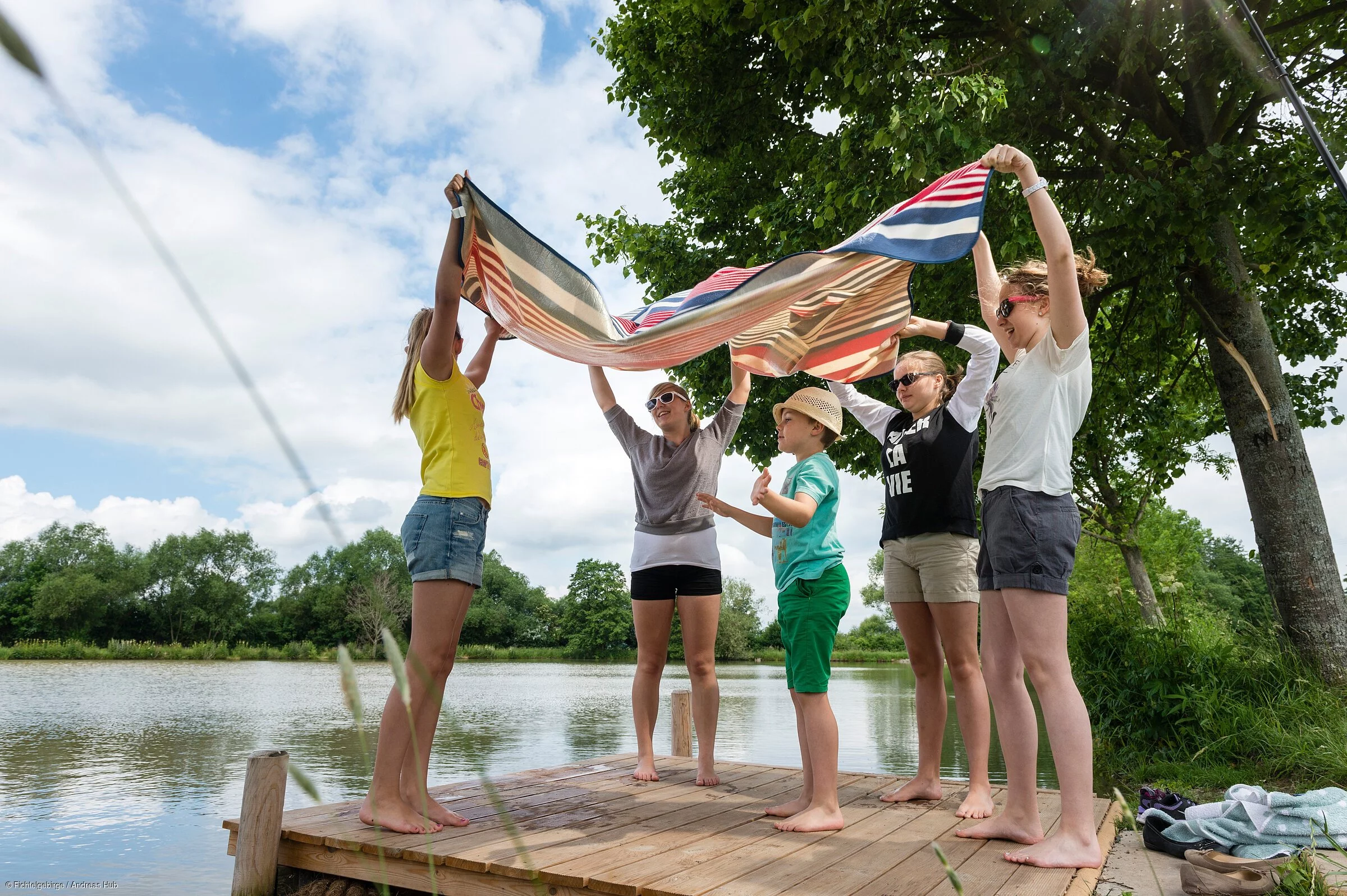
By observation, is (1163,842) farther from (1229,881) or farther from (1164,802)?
(1229,881)

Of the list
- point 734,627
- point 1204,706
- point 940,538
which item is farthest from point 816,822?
point 734,627

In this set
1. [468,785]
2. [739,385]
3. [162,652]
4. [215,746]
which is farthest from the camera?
[162,652]

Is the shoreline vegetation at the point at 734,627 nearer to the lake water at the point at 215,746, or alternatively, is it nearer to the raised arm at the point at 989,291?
the lake water at the point at 215,746

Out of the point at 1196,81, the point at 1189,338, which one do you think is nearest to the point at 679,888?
the point at 1196,81

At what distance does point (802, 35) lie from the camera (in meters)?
6.95

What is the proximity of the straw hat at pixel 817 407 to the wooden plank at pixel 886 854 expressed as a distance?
1634 mm

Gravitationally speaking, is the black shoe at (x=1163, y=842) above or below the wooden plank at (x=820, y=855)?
below

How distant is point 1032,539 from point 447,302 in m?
2.26

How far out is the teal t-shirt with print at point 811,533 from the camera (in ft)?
11.4

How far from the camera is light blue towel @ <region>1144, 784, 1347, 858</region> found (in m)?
3.22

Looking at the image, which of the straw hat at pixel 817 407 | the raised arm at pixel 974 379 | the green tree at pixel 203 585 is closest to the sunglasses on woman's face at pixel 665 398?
the straw hat at pixel 817 407

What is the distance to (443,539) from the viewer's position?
324cm

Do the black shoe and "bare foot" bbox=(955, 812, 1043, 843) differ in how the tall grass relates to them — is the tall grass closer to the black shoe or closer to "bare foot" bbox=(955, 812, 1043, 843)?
the black shoe

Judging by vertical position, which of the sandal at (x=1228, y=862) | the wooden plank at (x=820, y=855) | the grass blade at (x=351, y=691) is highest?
the grass blade at (x=351, y=691)
